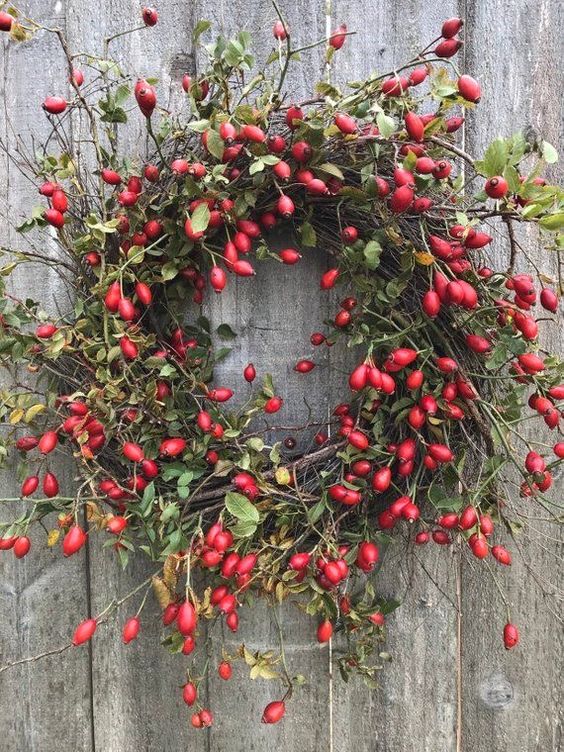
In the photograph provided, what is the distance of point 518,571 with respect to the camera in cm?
108

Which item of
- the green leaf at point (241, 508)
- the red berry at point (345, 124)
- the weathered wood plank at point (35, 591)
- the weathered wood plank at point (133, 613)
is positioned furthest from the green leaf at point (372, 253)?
the weathered wood plank at point (35, 591)

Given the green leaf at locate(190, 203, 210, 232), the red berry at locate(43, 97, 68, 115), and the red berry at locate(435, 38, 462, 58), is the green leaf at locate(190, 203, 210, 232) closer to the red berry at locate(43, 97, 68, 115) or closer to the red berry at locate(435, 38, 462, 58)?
the red berry at locate(43, 97, 68, 115)

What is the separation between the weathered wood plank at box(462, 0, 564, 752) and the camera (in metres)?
1.03

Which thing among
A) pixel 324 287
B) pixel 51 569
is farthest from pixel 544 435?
pixel 51 569

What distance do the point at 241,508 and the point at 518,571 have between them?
0.55 meters

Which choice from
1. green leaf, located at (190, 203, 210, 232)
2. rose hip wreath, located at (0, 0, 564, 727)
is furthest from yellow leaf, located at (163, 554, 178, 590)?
green leaf, located at (190, 203, 210, 232)

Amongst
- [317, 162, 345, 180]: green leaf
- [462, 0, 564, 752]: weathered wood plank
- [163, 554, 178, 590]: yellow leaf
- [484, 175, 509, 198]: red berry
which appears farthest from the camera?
[462, 0, 564, 752]: weathered wood plank

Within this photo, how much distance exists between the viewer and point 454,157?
0.94 m

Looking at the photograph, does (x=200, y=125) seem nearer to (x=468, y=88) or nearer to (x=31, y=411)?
(x=468, y=88)

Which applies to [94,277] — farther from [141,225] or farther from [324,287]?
[324,287]

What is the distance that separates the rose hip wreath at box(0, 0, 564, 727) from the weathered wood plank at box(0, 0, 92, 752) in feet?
0.63

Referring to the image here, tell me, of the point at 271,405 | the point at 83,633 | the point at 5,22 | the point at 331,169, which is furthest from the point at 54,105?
the point at 83,633

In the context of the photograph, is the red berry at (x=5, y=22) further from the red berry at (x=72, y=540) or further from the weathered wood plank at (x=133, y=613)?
the red berry at (x=72, y=540)

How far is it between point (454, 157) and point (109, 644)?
40.9 inches
